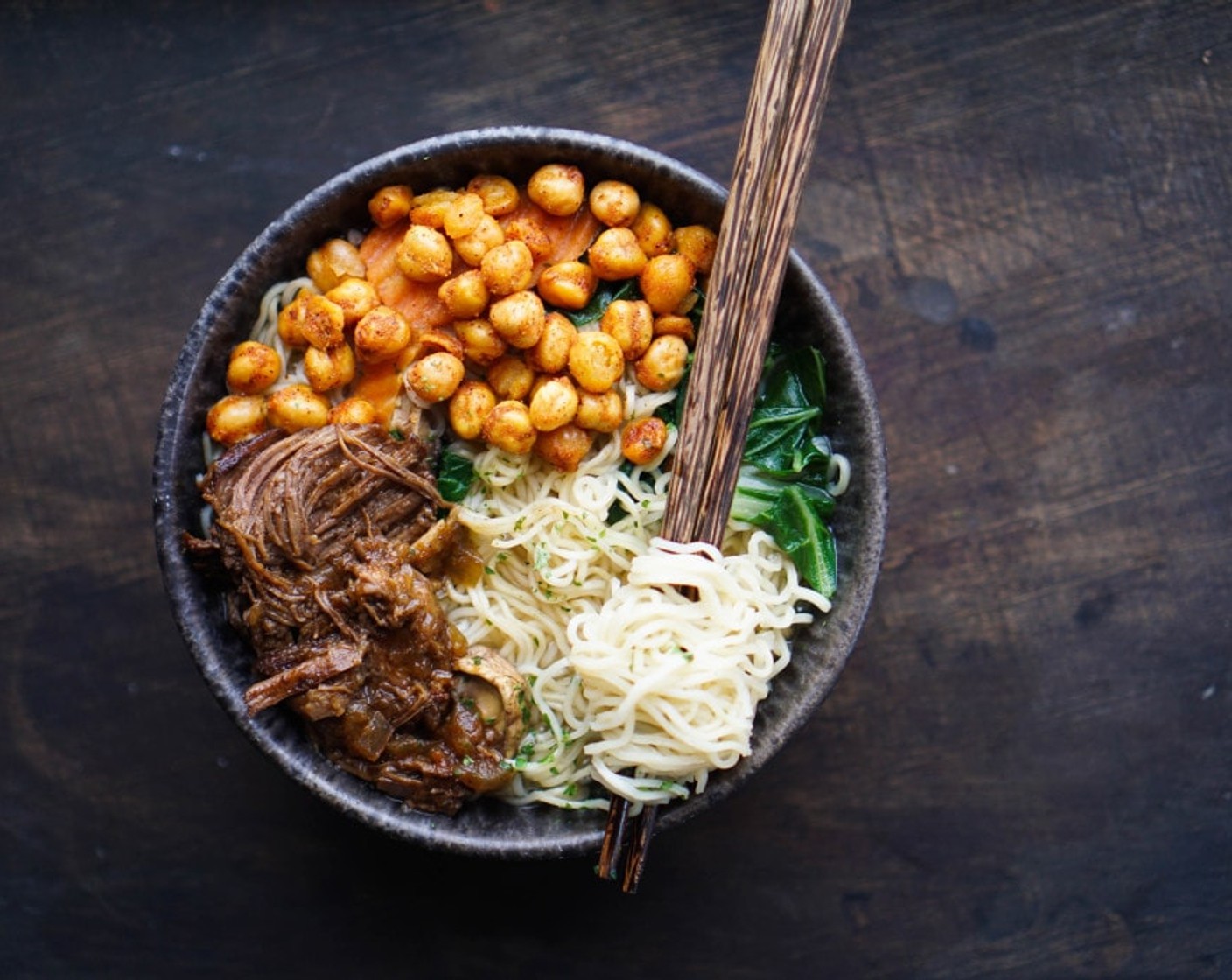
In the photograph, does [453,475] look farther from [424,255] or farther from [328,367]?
[424,255]

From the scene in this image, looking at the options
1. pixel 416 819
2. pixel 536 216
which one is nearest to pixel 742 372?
pixel 536 216

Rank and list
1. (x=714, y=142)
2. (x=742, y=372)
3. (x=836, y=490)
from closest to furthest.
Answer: (x=742, y=372), (x=836, y=490), (x=714, y=142)

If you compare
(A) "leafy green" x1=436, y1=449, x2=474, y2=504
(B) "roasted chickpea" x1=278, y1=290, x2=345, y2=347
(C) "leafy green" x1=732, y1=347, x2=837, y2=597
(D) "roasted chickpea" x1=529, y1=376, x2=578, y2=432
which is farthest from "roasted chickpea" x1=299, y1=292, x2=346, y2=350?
(C) "leafy green" x1=732, y1=347, x2=837, y2=597

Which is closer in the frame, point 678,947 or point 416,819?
point 416,819

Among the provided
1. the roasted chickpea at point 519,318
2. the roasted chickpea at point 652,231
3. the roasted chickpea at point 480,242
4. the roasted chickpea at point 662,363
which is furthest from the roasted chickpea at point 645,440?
the roasted chickpea at point 480,242

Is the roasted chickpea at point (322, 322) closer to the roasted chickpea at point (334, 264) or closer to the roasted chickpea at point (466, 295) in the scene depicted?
the roasted chickpea at point (334, 264)

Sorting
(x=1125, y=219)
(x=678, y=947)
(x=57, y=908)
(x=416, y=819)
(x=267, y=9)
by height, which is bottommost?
(x=678, y=947)

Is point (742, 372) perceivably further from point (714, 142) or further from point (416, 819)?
point (416, 819)
